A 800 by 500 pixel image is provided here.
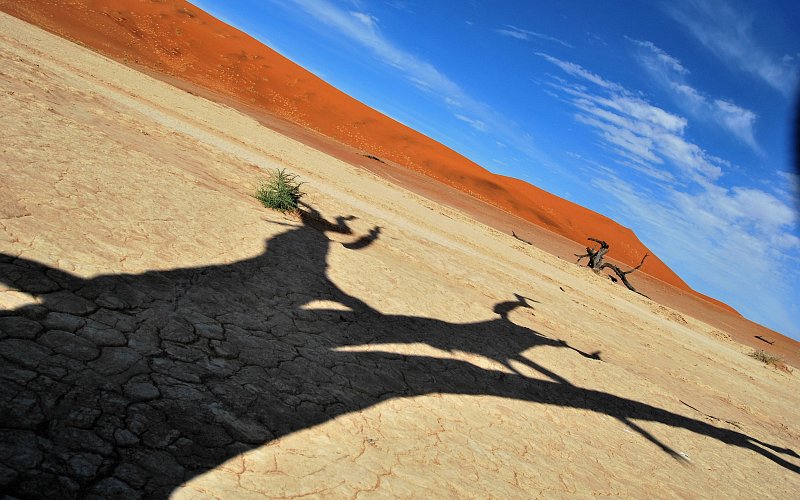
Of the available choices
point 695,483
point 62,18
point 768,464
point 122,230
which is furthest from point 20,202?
point 62,18

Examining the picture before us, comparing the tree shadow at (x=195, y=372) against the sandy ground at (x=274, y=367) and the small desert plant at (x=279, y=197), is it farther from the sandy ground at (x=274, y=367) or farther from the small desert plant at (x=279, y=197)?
the small desert plant at (x=279, y=197)

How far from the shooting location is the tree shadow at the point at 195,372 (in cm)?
169

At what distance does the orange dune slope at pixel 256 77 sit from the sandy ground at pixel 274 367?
23.2 m

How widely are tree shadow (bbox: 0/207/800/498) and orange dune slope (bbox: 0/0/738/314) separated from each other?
82.0ft

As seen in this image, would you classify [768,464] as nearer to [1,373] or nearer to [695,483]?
[695,483]

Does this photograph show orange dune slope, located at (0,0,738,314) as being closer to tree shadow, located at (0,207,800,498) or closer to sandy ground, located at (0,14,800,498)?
sandy ground, located at (0,14,800,498)

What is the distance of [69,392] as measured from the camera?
6.18ft

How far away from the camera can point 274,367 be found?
2.70 meters

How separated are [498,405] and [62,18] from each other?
1221 inches

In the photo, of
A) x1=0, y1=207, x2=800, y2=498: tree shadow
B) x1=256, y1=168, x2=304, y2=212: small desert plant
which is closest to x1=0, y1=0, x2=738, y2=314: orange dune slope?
x1=256, y1=168, x2=304, y2=212: small desert plant

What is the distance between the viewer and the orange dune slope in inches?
1031

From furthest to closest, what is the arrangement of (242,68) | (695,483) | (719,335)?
1. (242,68)
2. (719,335)
3. (695,483)

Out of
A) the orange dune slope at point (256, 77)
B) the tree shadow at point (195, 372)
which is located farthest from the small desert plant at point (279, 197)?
the orange dune slope at point (256, 77)

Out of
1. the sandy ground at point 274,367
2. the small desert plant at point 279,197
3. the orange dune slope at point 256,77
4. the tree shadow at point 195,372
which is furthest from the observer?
the orange dune slope at point 256,77
